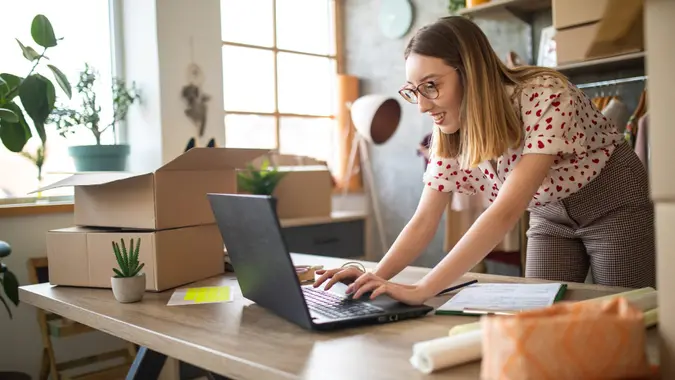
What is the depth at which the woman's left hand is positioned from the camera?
1.14 meters

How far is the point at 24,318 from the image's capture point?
97.9 inches

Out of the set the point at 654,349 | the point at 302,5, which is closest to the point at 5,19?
the point at 302,5

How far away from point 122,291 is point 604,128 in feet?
3.83

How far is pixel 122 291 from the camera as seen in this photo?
1.32 meters

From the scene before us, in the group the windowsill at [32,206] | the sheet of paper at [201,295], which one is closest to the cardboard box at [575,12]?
the sheet of paper at [201,295]

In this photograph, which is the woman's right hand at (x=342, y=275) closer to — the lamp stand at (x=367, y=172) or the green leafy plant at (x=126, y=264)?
the green leafy plant at (x=126, y=264)

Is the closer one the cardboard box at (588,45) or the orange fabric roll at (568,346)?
the orange fabric roll at (568,346)

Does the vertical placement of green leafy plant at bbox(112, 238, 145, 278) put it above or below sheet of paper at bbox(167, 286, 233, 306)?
above

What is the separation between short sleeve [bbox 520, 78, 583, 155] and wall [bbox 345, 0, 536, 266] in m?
2.66

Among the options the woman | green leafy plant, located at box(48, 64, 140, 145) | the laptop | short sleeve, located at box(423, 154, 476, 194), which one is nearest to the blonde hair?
the woman

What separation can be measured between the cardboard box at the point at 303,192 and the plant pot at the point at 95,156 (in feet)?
2.70

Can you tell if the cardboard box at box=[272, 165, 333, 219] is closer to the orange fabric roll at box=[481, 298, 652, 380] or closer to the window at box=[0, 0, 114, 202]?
the window at box=[0, 0, 114, 202]

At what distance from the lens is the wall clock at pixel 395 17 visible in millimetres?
4039

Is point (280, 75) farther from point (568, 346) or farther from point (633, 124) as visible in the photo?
point (568, 346)
